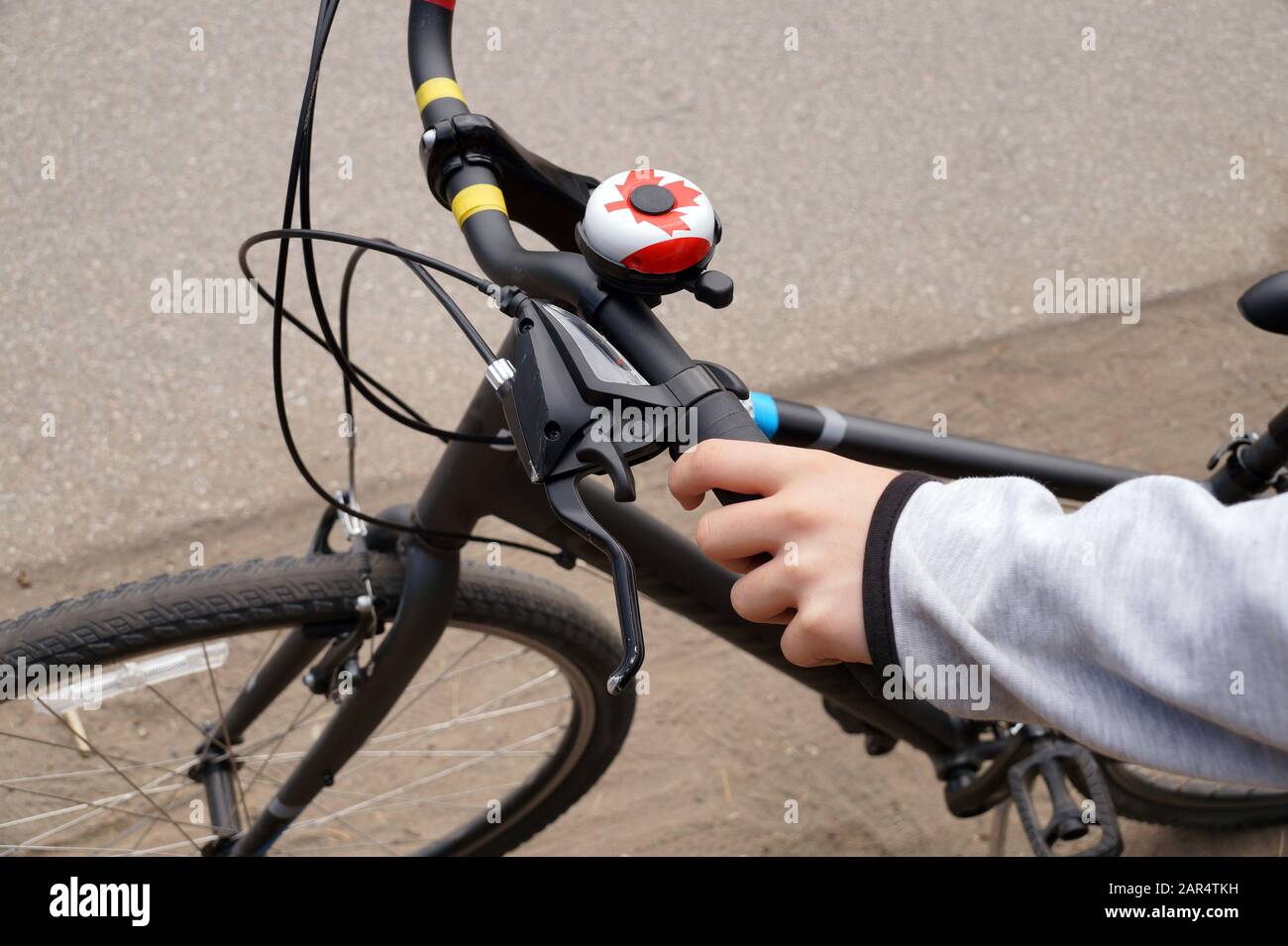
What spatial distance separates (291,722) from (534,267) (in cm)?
134

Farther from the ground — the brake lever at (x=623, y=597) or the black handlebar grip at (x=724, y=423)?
the black handlebar grip at (x=724, y=423)

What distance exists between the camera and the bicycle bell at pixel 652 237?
0.80 metres

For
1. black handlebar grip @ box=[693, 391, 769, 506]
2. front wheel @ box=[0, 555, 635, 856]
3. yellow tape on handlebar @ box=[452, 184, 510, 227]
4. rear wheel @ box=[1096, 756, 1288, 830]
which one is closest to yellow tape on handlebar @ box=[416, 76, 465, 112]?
yellow tape on handlebar @ box=[452, 184, 510, 227]

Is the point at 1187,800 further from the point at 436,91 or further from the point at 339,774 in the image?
the point at 436,91

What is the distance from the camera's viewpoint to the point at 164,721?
2.07 metres

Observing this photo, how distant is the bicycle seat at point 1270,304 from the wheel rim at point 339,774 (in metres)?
1.14

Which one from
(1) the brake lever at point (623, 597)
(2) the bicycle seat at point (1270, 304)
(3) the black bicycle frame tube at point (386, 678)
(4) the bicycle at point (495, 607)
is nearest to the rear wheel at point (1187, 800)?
(4) the bicycle at point (495, 607)

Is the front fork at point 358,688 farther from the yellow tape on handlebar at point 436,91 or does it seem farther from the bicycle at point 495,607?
the yellow tape on handlebar at point 436,91

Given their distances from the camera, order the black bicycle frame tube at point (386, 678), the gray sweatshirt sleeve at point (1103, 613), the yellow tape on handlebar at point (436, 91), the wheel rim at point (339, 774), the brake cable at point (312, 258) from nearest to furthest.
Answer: the gray sweatshirt sleeve at point (1103, 613), the brake cable at point (312, 258), the yellow tape on handlebar at point (436, 91), the black bicycle frame tube at point (386, 678), the wheel rim at point (339, 774)

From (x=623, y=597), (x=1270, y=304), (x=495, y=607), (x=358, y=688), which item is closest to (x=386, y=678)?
(x=358, y=688)

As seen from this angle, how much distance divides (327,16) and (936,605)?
2.36ft

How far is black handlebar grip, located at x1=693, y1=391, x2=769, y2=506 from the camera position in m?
0.75

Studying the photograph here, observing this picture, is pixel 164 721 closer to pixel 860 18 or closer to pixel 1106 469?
pixel 1106 469
